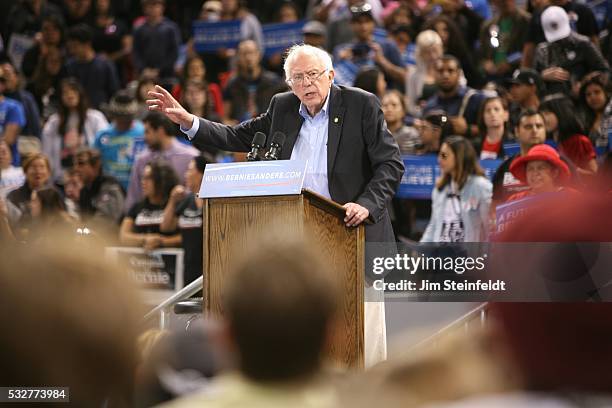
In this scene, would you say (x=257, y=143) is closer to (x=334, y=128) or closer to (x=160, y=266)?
(x=334, y=128)

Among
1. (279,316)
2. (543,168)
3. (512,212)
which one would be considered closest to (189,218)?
(543,168)

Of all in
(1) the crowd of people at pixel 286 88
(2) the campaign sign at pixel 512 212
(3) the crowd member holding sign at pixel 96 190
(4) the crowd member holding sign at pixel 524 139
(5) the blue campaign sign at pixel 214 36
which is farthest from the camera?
(5) the blue campaign sign at pixel 214 36

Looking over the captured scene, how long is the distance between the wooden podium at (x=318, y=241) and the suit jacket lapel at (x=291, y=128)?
0.59 metres

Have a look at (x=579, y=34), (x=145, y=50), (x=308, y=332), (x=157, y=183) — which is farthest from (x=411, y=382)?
(x=145, y=50)

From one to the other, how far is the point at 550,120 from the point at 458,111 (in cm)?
123

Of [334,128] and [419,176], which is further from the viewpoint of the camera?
[419,176]

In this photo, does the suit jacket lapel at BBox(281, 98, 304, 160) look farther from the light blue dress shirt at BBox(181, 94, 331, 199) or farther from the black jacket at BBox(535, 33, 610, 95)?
the black jacket at BBox(535, 33, 610, 95)

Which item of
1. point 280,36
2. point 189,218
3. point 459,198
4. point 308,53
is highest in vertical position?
point 280,36

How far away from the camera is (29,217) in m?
8.52

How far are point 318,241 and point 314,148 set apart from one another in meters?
0.72

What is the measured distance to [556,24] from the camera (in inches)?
361

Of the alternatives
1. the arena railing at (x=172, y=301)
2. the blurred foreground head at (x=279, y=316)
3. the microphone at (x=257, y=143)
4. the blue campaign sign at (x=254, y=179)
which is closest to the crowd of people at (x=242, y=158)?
the blurred foreground head at (x=279, y=316)

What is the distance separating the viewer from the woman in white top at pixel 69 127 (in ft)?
35.8

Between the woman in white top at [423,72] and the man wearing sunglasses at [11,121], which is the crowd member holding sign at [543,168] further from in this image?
the man wearing sunglasses at [11,121]
